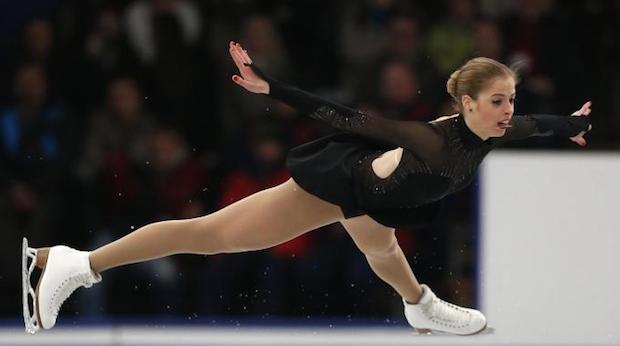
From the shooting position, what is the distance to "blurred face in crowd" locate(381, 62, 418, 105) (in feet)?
23.8

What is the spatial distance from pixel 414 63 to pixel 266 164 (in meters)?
1.09

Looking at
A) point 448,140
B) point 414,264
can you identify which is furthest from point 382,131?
point 414,264

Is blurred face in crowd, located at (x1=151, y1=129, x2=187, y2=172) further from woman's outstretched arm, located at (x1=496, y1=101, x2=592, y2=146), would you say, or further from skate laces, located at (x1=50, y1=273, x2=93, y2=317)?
woman's outstretched arm, located at (x1=496, y1=101, x2=592, y2=146)

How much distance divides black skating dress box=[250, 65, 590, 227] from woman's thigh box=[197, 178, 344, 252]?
63 mm

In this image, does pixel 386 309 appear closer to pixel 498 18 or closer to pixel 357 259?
pixel 357 259

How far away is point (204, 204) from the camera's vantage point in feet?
23.5

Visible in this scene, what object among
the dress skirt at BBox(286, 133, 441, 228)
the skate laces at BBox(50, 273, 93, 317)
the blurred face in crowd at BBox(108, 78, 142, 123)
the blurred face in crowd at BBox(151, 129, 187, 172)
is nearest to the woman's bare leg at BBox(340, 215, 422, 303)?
the dress skirt at BBox(286, 133, 441, 228)

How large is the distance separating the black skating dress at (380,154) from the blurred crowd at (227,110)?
5.97ft

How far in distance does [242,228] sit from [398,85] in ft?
8.04

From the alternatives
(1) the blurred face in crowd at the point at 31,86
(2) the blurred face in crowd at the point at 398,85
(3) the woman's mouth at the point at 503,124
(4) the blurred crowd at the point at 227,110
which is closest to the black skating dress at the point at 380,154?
(3) the woman's mouth at the point at 503,124

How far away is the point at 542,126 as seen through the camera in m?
5.20

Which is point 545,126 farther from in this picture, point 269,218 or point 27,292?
point 27,292

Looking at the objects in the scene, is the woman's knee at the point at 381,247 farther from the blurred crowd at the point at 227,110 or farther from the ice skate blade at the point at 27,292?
the blurred crowd at the point at 227,110

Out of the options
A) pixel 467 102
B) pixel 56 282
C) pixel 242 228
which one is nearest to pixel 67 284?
pixel 56 282
